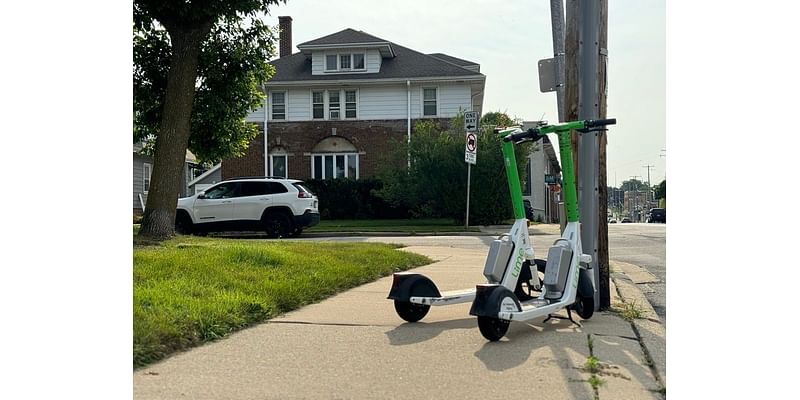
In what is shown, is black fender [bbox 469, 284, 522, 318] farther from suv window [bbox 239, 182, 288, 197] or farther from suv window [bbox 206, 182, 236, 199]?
suv window [bbox 206, 182, 236, 199]

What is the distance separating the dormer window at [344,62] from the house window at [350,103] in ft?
3.21

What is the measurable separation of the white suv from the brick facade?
11207 millimetres

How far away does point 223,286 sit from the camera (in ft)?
19.2

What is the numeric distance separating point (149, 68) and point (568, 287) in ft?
→ 34.2

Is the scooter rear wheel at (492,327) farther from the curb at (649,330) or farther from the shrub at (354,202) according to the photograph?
the shrub at (354,202)

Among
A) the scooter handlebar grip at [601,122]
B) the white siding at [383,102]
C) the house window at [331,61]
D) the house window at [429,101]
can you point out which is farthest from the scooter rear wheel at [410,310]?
the house window at [331,61]

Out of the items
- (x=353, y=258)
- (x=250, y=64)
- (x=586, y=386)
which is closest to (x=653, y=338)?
(x=586, y=386)

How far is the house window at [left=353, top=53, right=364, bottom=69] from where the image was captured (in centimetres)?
2905

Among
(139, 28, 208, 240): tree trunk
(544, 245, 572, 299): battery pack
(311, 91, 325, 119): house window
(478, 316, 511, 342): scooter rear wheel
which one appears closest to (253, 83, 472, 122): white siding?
A: (311, 91, 325, 119): house window

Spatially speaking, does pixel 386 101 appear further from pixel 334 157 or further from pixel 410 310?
pixel 410 310

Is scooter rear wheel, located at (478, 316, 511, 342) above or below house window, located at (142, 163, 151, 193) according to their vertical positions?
below

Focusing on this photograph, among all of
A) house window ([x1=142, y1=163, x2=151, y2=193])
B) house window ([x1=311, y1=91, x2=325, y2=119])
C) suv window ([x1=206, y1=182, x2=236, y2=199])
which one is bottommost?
suv window ([x1=206, y1=182, x2=236, y2=199])

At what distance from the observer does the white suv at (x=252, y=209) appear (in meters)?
17.0
